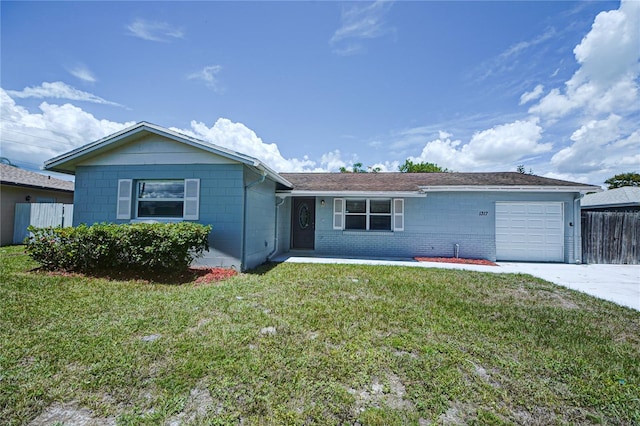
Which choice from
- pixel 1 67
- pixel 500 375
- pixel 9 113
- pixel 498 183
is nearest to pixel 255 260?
pixel 500 375

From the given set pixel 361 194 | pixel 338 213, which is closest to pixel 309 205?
pixel 338 213

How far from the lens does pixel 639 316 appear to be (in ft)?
15.3

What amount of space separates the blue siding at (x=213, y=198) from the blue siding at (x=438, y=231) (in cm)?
444

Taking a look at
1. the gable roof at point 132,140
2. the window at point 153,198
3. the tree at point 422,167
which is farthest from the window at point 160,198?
the tree at point 422,167

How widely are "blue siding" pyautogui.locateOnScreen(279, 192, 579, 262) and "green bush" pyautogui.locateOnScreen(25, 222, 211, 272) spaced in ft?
18.7

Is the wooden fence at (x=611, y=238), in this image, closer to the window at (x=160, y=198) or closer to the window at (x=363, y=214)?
the window at (x=363, y=214)

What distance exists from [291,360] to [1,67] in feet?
56.3

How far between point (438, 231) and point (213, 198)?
835 centimetres

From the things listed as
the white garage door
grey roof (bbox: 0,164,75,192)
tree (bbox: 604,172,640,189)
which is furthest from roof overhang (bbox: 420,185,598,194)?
tree (bbox: 604,172,640,189)

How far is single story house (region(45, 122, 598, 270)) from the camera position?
7.52 m

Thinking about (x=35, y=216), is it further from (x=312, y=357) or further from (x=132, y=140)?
(x=312, y=357)

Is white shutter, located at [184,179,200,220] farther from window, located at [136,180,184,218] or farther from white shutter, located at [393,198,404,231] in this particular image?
white shutter, located at [393,198,404,231]

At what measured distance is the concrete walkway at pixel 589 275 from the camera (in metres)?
6.05

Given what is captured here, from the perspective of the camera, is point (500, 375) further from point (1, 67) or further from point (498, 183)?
point (1, 67)
